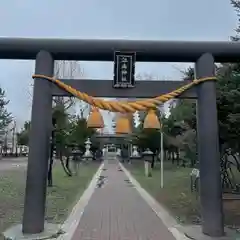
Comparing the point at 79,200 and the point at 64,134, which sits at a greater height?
the point at 64,134

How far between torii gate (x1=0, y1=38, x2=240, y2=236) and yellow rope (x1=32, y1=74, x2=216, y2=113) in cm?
12

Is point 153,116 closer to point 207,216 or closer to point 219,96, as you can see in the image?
point 207,216

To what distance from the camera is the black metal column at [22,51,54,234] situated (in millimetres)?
7773

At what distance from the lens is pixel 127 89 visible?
26.8ft

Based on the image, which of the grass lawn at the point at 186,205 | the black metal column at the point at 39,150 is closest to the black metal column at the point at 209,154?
the grass lawn at the point at 186,205

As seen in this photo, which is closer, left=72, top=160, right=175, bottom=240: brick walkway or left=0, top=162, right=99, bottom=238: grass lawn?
left=72, top=160, right=175, bottom=240: brick walkway

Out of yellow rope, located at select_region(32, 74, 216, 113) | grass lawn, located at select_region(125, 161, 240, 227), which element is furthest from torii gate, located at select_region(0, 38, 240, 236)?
grass lawn, located at select_region(125, 161, 240, 227)

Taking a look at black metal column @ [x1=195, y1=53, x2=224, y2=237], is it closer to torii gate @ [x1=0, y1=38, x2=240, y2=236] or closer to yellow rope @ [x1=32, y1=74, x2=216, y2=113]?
torii gate @ [x1=0, y1=38, x2=240, y2=236]

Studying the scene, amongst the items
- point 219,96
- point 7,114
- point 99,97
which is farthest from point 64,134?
point 7,114

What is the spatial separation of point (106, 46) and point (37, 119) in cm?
208

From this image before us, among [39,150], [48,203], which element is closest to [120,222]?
[39,150]

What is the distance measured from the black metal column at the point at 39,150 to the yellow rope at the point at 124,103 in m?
0.26

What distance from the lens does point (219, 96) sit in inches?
451

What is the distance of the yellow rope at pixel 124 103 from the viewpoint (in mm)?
8102
